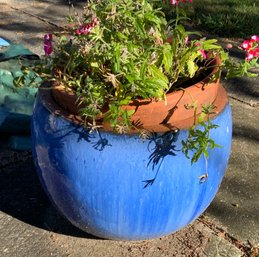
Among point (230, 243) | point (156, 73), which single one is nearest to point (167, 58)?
point (156, 73)

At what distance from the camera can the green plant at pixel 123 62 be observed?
2.22m

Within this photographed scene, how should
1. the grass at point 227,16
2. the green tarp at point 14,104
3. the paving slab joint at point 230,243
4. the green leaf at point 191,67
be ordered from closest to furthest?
the green leaf at point 191,67 < the paving slab joint at point 230,243 < the green tarp at point 14,104 < the grass at point 227,16

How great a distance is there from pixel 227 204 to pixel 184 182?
0.84 metres

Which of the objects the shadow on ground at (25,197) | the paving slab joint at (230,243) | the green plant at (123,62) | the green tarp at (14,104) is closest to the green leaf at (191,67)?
the green plant at (123,62)

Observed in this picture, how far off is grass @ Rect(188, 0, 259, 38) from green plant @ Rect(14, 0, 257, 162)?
9.66ft

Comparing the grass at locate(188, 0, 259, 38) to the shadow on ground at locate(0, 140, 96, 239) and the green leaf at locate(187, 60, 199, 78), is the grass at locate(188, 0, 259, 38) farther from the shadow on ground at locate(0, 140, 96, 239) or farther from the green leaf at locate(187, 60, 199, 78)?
the green leaf at locate(187, 60, 199, 78)

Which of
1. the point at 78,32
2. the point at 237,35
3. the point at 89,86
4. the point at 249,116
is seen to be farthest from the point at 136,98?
the point at 237,35

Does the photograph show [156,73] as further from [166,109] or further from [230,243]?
[230,243]

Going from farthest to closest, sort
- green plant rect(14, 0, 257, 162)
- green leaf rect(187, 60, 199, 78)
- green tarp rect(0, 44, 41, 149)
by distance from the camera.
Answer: green tarp rect(0, 44, 41, 149) < green leaf rect(187, 60, 199, 78) < green plant rect(14, 0, 257, 162)

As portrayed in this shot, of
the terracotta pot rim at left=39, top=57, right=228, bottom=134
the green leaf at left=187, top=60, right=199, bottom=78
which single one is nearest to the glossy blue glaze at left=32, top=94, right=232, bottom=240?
the terracotta pot rim at left=39, top=57, right=228, bottom=134

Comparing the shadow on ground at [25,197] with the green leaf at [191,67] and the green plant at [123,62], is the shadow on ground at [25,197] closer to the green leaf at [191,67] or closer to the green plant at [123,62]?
the green plant at [123,62]

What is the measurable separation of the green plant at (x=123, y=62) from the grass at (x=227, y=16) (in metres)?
2.95

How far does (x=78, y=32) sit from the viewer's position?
2.39m

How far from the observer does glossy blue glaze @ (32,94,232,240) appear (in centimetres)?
230
